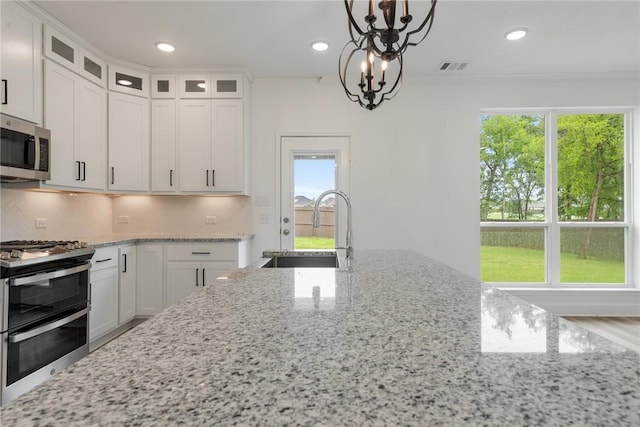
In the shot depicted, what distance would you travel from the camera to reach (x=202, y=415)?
41 centimetres

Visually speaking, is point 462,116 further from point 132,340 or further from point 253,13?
point 132,340

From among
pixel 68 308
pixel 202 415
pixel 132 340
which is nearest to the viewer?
pixel 202 415

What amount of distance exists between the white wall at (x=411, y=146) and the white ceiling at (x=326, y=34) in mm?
223

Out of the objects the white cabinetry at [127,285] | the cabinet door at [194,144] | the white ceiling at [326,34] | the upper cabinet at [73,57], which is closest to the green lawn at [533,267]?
the white ceiling at [326,34]

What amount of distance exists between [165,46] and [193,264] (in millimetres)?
2017

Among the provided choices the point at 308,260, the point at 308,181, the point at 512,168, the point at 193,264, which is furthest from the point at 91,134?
the point at 512,168

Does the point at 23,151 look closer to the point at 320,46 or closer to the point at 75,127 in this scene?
the point at 75,127

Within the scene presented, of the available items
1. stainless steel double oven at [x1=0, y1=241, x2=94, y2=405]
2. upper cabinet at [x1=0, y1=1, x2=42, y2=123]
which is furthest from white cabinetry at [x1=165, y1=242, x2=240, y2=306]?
upper cabinet at [x1=0, y1=1, x2=42, y2=123]

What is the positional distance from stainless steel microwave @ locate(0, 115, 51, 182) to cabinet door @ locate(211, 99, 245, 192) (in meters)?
1.38

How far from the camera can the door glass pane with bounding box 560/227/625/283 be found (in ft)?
12.8

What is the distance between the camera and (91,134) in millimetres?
3049

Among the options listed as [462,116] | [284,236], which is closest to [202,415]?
[284,236]

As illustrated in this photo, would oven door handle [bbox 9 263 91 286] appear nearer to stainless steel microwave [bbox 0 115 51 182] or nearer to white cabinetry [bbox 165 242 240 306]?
stainless steel microwave [bbox 0 115 51 182]

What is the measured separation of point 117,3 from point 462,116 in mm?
3380
